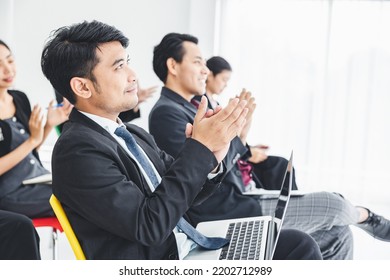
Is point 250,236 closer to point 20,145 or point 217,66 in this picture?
point 20,145

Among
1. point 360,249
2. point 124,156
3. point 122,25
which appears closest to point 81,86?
point 124,156

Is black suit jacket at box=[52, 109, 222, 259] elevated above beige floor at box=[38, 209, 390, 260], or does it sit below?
above

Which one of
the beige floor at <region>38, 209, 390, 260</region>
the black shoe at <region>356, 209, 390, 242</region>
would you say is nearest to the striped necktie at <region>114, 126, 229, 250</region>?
the black shoe at <region>356, 209, 390, 242</region>

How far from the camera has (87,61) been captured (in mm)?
1137

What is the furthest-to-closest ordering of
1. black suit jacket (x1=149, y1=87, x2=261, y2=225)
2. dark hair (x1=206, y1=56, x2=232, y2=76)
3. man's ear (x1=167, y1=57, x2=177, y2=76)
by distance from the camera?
dark hair (x1=206, y1=56, x2=232, y2=76) < man's ear (x1=167, y1=57, x2=177, y2=76) < black suit jacket (x1=149, y1=87, x2=261, y2=225)

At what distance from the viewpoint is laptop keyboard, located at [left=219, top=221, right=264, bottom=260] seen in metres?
1.14

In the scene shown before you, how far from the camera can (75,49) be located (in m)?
1.13

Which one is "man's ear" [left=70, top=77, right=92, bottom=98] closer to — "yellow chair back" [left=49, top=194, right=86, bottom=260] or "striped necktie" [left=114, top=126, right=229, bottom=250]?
"striped necktie" [left=114, top=126, right=229, bottom=250]

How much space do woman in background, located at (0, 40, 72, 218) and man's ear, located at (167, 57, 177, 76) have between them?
0.51 meters

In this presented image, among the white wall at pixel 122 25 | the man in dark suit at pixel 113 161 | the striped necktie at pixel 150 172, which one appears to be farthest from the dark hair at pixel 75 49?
the white wall at pixel 122 25

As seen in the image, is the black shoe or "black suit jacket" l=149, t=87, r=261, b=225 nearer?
"black suit jacket" l=149, t=87, r=261, b=225


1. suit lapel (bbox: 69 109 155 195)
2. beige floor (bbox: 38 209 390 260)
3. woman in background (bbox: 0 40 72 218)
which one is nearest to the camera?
suit lapel (bbox: 69 109 155 195)
